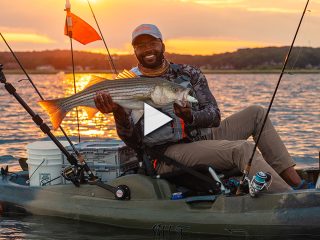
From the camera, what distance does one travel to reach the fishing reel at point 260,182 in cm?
620

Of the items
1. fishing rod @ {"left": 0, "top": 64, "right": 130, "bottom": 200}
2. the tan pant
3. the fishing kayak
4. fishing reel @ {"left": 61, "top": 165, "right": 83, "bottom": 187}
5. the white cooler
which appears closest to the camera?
the fishing kayak

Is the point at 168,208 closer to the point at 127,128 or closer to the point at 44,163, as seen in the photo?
the point at 127,128

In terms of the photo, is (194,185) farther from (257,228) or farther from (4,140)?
(4,140)

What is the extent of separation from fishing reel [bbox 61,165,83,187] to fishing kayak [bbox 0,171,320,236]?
104 millimetres

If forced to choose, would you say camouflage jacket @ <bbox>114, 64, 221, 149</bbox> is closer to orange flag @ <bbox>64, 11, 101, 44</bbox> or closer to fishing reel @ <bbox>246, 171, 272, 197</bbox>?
fishing reel @ <bbox>246, 171, 272, 197</bbox>

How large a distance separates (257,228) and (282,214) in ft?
0.92

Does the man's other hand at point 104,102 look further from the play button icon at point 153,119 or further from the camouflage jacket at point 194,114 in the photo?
the play button icon at point 153,119

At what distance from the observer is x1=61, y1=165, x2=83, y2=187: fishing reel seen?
725cm

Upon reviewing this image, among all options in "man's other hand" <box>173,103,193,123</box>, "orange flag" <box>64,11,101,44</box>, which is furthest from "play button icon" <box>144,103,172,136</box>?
"orange flag" <box>64,11,101,44</box>

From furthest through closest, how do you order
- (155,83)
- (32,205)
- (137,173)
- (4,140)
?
(4,140) < (32,205) < (137,173) < (155,83)

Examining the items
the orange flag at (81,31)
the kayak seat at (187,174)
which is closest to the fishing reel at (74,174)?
the kayak seat at (187,174)

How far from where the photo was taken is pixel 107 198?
7.20m

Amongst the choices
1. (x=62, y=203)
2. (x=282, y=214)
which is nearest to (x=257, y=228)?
(x=282, y=214)

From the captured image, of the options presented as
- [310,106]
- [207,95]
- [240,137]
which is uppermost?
[207,95]
